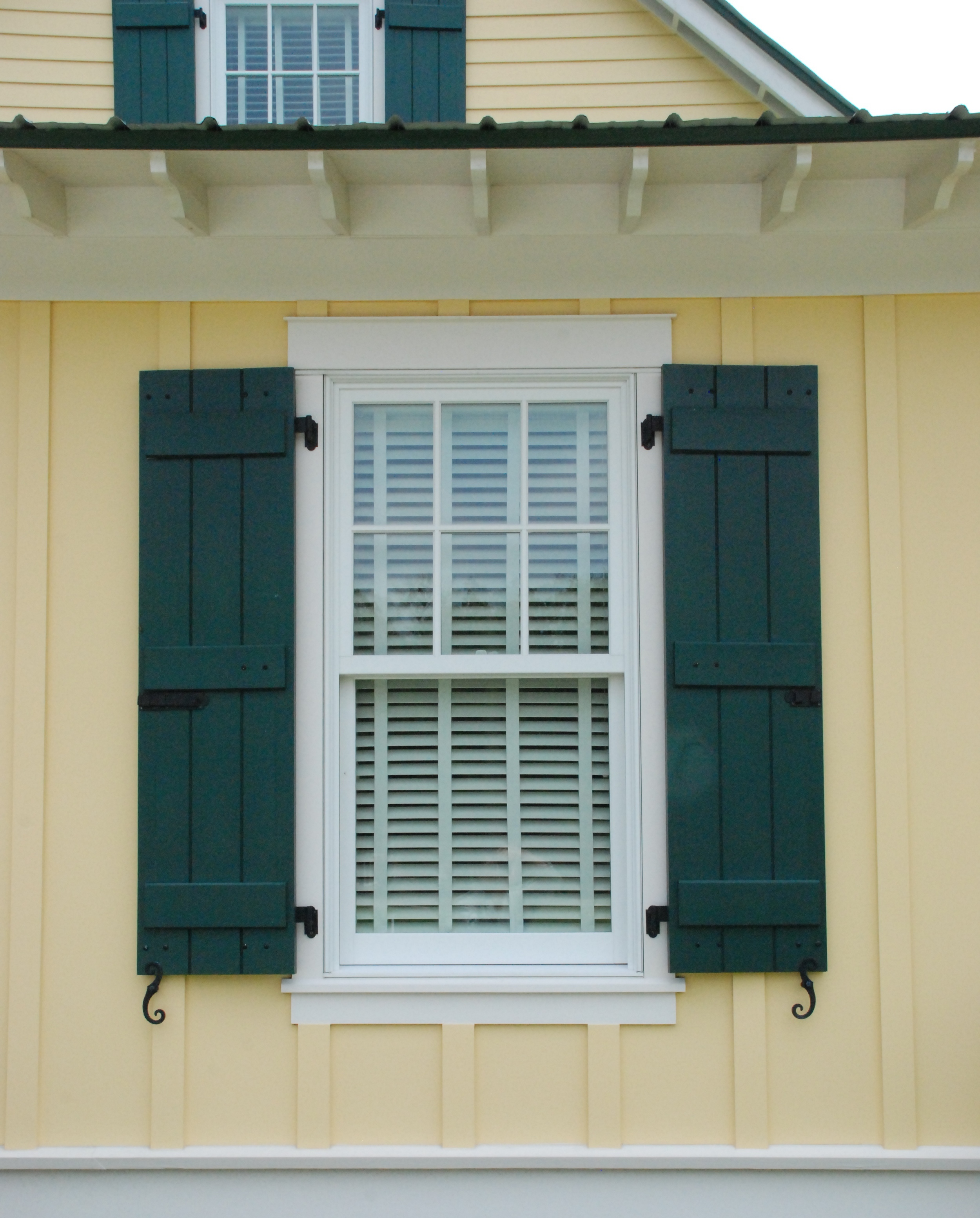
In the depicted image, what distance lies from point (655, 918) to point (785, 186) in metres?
2.07

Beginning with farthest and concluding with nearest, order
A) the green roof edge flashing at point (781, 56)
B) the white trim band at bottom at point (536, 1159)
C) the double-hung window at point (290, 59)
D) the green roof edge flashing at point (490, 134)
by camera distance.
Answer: the double-hung window at point (290, 59), the green roof edge flashing at point (781, 56), the white trim band at bottom at point (536, 1159), the green roof edge flashing at point (490, 134)

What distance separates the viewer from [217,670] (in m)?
2.62

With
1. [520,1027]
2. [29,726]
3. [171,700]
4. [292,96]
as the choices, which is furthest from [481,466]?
[292,96]

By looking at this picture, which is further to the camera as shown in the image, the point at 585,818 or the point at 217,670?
the point at 585,818

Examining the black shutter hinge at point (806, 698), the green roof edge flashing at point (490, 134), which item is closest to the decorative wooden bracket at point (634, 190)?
the green roof edge flashing at point (490, 134)

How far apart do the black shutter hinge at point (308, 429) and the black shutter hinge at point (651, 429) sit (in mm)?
991

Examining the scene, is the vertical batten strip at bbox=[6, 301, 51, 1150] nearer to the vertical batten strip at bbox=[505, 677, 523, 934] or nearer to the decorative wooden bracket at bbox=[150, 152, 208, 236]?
the decorative wooden bracket at bbox=[150, 152, 208, 236]

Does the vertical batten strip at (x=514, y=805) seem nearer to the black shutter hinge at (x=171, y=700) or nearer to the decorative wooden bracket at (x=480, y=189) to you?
the black shutter hinge at (x=171, y=700)

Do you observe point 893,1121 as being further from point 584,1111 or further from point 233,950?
point 233,950

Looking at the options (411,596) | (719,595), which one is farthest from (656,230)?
(411,596)

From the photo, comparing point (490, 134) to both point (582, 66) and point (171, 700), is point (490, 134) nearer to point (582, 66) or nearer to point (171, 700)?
point (582, 66)

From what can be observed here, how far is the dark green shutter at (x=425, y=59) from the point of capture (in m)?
3.28

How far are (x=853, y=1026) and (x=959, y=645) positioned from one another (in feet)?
3.81

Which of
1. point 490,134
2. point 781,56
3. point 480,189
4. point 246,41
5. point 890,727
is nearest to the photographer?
point 490,134
